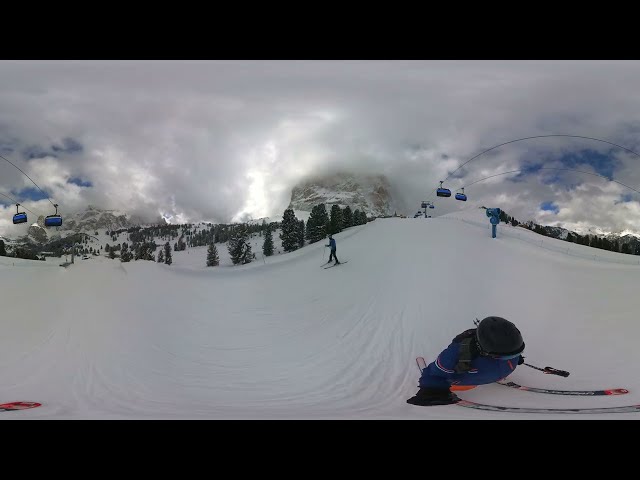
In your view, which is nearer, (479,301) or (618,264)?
(479,301)

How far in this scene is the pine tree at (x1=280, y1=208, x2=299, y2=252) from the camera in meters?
54.1

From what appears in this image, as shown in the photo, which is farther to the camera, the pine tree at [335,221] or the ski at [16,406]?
the pine tree at [335,221]

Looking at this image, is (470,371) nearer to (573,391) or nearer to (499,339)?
(499,339)

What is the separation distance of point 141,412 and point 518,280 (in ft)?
38.6

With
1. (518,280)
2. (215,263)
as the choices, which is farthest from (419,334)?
(215,263)

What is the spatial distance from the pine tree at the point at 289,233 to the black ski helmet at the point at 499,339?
49.8m

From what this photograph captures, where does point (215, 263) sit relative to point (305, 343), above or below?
above

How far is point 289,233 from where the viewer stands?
54.8 meters

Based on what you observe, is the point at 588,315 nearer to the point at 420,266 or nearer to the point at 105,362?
the point at 420,266

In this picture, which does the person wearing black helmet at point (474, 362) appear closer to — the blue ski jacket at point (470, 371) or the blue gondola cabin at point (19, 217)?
the blue ski jacket at point (470, 371)

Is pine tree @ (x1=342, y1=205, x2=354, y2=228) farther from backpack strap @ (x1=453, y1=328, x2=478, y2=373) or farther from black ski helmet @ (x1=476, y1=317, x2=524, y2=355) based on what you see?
black ski helmet @ (x1=476, y1=317, x2=524, y2=355)

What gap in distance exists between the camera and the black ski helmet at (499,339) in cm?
468

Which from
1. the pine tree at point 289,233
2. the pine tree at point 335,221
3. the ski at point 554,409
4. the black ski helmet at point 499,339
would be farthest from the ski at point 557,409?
the pine tree at point 289,233

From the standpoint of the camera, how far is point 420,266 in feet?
49.6
